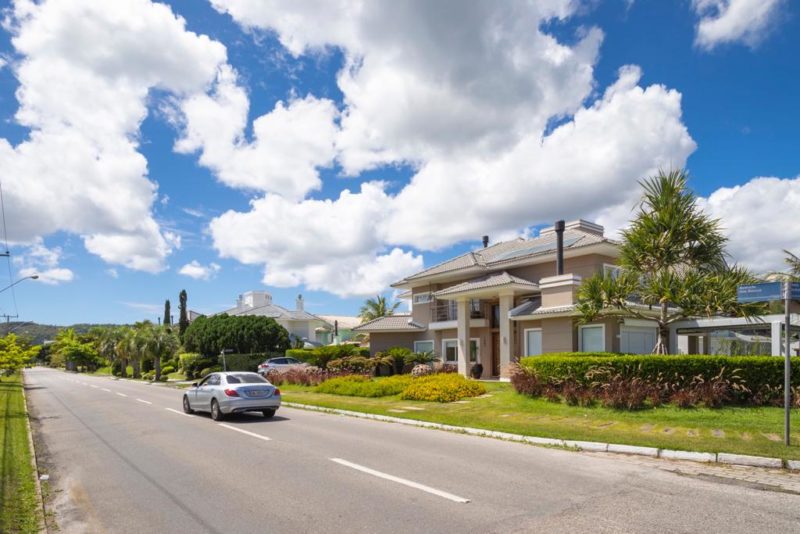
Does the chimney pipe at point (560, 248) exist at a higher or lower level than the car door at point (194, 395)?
higher

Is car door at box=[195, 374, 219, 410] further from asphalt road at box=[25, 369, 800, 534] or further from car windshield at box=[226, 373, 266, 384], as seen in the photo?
asphalt road at box=[25, 369, 800, 534]

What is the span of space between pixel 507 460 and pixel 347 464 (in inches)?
112

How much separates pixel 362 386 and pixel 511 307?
8.86 m

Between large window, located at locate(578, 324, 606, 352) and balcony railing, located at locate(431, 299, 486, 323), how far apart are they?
23.2 feet

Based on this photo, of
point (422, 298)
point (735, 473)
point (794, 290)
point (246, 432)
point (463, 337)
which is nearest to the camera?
point (735, 473)

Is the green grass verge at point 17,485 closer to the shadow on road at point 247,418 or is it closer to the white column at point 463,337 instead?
the shadow on road at point 247,418

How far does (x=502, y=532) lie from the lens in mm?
5848

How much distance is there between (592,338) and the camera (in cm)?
2430

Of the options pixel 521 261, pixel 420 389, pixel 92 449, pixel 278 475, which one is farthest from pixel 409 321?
pixel 278 475

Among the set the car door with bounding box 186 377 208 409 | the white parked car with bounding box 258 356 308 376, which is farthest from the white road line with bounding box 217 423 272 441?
the white parked car with bounding box 258 356 308 376

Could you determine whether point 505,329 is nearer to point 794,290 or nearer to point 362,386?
point 362,386

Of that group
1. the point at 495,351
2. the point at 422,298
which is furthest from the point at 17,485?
the point at 422,298

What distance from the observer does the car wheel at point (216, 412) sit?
16359 millimetres

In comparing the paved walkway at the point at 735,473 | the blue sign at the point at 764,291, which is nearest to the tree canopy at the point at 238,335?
the paved walkway at the point at 735,473
